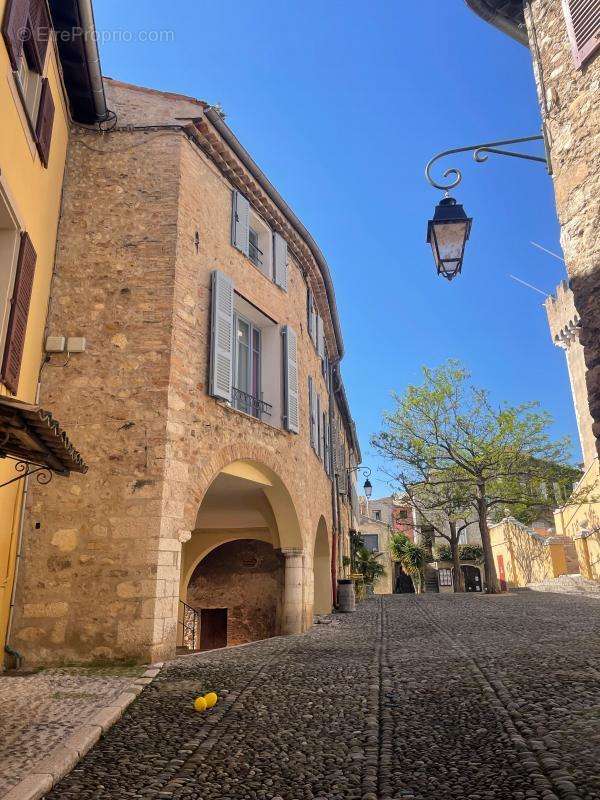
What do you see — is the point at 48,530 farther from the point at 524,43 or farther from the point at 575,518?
the point at 575,518

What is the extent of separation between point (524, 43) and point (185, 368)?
5125mm

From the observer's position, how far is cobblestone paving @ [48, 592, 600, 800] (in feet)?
8.33

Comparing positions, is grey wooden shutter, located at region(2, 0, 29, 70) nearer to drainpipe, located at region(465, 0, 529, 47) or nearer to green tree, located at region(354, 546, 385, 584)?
drainpipe, located at region(465, 0, 529, 47)

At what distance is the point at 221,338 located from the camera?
7852 millimetres

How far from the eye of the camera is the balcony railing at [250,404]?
28.6ft

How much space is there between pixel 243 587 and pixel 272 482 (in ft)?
15.2

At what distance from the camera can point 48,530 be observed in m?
6.18

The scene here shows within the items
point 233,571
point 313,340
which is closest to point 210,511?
point 233,571

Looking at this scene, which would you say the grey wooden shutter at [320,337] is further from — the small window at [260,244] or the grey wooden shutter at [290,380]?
the small window at [260,244]

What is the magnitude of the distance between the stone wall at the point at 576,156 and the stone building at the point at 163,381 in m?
4.45

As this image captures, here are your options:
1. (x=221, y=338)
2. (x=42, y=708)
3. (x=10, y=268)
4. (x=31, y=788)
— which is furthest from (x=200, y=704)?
(x=221, y=338)

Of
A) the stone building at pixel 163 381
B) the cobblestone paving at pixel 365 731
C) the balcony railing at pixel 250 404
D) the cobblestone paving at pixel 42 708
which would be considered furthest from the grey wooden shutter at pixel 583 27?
the cobblestone paving at pixel 42 708

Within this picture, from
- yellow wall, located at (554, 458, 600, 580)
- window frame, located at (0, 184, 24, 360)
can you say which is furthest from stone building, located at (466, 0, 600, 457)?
yellow wall, located at (554, 458, 600, 580)

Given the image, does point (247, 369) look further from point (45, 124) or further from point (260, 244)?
point (45, 124)
